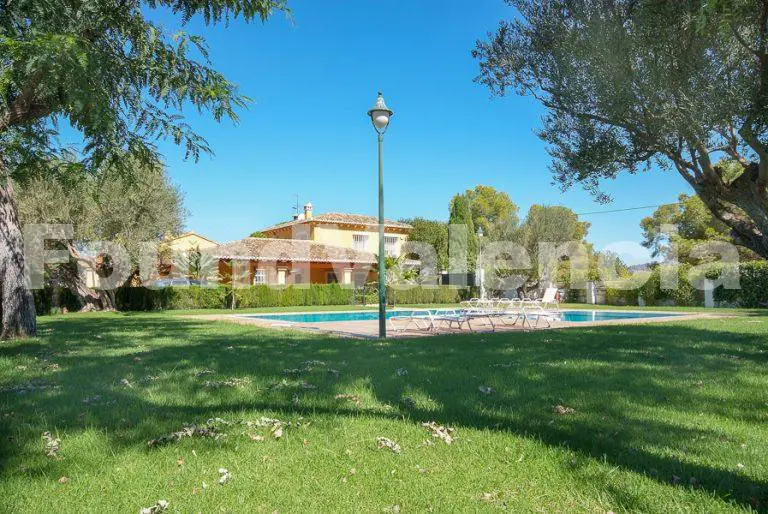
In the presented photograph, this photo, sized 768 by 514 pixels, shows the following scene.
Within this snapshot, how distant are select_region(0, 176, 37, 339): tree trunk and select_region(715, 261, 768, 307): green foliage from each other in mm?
27108

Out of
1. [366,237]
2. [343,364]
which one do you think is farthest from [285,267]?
[343,364]

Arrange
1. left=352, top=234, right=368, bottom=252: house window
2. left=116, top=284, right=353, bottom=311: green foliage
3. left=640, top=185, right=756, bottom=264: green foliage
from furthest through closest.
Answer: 1. left=352, top=234, right=368, bottom=252: house window
2. left=640, top=185, right=756, bottom=264: green foliage
3. left=116, top=284, right=353, bottom=311: green foliage

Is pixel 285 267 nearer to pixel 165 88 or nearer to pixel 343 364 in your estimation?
pixel 165 88

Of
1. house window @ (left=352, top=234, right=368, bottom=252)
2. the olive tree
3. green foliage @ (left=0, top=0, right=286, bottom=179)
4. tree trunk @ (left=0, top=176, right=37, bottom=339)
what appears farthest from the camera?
house window @ (left=352, top=234, right=368, bottom=252)

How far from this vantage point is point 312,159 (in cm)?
2403

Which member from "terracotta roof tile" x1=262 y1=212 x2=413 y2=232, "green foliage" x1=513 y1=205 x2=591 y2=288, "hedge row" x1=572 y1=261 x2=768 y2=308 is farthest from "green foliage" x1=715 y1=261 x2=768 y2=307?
"terracotta roof tile" x1=262 y1=212 x2=413 y2=232

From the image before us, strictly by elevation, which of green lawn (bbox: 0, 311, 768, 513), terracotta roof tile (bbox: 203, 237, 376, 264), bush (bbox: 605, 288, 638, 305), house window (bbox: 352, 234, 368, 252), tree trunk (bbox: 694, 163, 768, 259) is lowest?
green lawn (bbox: 0, 311, 768, 513)

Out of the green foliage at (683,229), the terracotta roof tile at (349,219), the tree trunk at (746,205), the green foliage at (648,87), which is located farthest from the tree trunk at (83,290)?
the green foliage at (683,229)

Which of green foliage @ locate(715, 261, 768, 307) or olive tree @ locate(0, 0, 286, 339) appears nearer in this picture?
olive tree @ locate(0, 0, 286, 339)

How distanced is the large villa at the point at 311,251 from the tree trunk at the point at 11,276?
19295 millimetres

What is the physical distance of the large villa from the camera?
34938mm

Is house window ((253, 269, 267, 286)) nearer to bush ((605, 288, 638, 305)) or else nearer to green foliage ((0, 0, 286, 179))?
bush ((605, 288, 638, 305))

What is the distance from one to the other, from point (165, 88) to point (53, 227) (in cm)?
1648

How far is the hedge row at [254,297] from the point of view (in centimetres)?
2661
